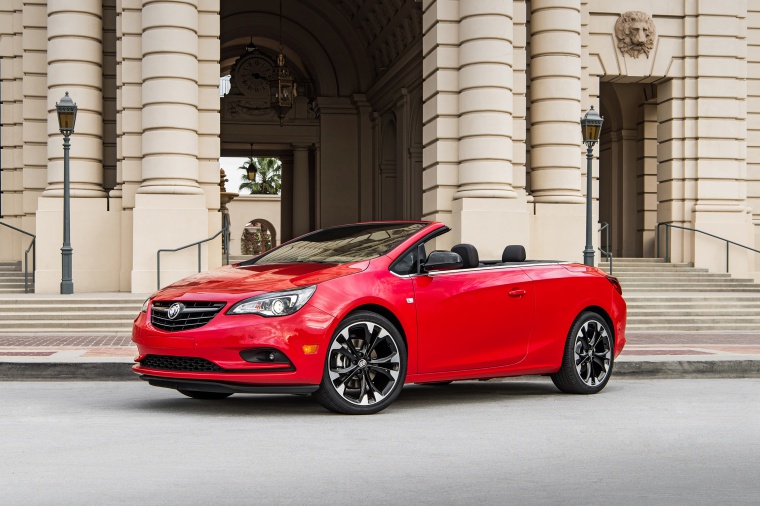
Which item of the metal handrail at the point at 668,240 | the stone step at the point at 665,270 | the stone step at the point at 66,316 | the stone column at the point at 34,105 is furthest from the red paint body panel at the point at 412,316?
the stone column at the point at 34,105

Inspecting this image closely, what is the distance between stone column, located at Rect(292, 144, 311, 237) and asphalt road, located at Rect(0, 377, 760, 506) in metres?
28.8

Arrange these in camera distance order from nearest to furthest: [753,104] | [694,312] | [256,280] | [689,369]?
1. [256,280]
2. [689,369]
3. [694,312]
4. [753,104]

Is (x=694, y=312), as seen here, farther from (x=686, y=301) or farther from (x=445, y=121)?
(x=445, y=121)

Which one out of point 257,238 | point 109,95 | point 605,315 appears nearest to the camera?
point 605,315

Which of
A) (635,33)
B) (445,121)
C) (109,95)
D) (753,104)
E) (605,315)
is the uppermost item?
(635,33)

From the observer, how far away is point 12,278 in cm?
2428

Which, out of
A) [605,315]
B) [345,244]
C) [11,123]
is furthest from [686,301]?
[11,123]

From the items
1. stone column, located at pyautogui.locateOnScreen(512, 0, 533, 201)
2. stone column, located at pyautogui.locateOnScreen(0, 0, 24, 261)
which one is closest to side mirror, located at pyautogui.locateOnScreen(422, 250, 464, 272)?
stone column, located at pyautogui.locateOnScreen(512, 0, 533, 201)

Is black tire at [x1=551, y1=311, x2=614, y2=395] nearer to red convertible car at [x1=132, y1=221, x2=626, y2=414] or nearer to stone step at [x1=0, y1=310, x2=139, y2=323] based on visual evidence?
red convertible car at [x1=132, y1=221, x2=626, y2=414]

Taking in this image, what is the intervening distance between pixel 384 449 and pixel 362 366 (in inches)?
54.5

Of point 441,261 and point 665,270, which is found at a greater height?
point 441,261

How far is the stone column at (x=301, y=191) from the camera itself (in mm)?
38781

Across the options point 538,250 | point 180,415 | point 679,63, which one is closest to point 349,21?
point 679,63

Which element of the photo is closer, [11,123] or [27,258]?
[27,258]
